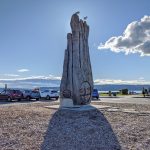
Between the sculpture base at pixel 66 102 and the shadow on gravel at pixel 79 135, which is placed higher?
the sculpture base at pixel 66 102

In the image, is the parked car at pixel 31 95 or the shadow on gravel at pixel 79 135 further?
the parked car at pixel 31 95

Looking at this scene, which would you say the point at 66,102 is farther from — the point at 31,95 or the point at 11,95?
the point at 31,95

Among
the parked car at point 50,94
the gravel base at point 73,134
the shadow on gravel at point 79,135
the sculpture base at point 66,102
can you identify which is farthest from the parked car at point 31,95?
the shadow on gravel at point 79,135

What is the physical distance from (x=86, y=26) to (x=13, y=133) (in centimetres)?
1266

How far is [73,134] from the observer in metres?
11.3

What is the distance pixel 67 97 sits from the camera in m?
21.1

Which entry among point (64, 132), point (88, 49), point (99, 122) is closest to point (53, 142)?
point (64, 132)

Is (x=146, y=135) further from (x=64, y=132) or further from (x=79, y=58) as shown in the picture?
(x=79, y=58)

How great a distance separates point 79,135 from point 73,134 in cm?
26

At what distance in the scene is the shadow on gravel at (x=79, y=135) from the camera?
31.2ft

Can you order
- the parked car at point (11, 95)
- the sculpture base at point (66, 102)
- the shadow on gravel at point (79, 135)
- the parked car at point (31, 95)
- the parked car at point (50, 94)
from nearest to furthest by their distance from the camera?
1. the shadow on gravel at point (79, 135)
2. the sculpture base at point (66, 102)
3. the parked car at point (11, 95)
4. the parked car at point (31, 95)
5. the parked car at point (50, 94)

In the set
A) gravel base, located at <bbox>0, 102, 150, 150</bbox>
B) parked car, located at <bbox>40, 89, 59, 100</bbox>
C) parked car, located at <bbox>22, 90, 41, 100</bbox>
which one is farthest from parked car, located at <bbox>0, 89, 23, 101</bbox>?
gravel base, located at <bbox>0, 102, 150, 150</bbox>

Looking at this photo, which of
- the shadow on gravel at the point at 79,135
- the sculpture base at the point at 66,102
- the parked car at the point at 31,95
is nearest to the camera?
the shadow on gravel at the point at 79,135

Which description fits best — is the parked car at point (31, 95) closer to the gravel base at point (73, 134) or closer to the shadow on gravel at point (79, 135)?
the gravel base at point (73, 134)
